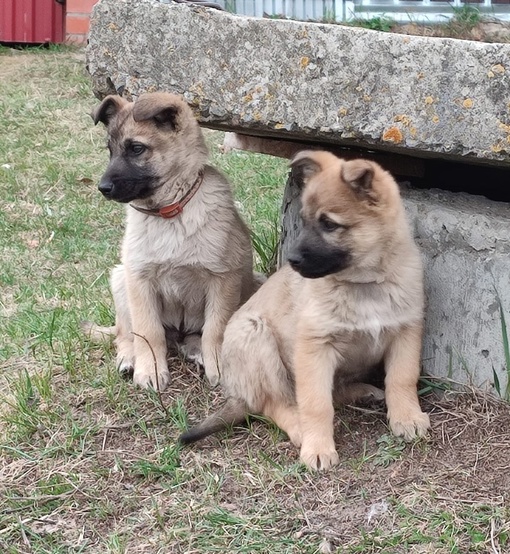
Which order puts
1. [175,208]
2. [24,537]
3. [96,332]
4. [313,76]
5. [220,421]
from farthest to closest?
[96,332] < [175,208] < [220,421] < [313,76] < [24,537]

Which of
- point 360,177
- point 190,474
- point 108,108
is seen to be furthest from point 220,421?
point 108,108

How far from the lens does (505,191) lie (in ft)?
14.5

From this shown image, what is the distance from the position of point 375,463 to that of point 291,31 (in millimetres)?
1665

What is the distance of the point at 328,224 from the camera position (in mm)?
3561

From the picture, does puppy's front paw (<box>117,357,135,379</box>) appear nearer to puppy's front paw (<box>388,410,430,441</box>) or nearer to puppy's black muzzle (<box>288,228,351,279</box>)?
puppy's black muzzle (<box>288,228,351,279</box>)

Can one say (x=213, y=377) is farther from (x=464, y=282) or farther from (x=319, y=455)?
(x=464, y=282)

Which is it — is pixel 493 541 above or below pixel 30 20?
above

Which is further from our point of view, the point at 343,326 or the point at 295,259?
the point at 343,326

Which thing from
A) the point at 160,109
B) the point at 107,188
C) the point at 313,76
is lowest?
the point at 107,188

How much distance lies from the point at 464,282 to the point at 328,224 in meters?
0.67

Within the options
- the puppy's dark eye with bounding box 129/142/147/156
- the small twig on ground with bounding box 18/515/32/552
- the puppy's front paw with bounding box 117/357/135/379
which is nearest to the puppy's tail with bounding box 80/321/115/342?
the puppy's front paw with bounding box 117/357/135/379

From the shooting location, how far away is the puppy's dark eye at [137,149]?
4352mm

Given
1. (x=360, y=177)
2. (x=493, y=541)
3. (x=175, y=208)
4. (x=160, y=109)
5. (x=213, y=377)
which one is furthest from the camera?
(x=175, y=208)

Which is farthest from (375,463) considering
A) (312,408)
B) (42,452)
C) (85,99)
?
(85,99)
